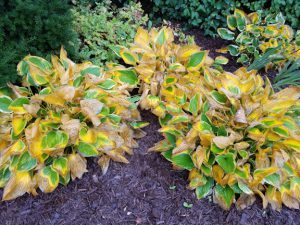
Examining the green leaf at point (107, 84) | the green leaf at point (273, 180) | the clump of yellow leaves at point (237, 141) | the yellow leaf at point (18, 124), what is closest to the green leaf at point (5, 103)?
the yellow leaf at point (18, 124)

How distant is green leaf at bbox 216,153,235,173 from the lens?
2.55m

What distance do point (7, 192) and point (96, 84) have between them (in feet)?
3.34

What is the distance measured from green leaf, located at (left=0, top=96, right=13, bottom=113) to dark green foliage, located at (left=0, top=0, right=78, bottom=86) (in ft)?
0.38

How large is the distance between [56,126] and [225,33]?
2438 mm

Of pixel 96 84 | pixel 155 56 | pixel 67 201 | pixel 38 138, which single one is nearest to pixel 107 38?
pixel 155 56

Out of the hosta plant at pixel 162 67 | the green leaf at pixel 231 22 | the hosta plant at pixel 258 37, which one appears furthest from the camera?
the green leaf at pixel 231 22

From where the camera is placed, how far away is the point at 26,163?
2555 millimetres

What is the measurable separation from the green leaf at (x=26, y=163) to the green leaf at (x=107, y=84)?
30.8 inches

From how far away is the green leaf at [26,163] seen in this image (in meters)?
2.54

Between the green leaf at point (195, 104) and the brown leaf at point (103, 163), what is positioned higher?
the green leaf at point (195, 104)

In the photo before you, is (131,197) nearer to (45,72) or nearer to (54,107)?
(54,107)

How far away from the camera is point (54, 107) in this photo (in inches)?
107

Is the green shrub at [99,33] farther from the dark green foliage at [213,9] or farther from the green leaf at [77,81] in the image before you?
the dark green foliage at [213,9]

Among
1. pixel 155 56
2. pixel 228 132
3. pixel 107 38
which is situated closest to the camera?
pixel 228 132
